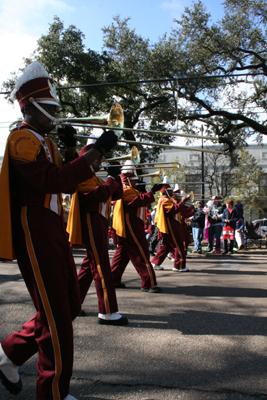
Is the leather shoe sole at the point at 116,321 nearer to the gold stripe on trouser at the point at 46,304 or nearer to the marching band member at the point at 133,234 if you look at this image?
the marching band member at the point at 133,234

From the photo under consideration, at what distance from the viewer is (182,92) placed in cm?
1764

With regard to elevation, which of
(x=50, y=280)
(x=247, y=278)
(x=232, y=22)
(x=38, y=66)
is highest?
(x=232, y=22)

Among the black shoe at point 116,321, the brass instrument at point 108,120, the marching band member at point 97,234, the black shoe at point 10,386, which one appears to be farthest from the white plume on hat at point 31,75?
the black shoe at point 116,321

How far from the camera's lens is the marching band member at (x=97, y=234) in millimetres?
4109

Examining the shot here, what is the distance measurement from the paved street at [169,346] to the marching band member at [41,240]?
0.41 meters

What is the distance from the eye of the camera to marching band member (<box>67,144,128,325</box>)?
162 inches

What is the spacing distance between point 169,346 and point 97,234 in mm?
1462

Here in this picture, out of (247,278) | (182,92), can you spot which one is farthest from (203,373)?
(182,92)

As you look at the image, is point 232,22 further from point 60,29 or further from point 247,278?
point 247,278

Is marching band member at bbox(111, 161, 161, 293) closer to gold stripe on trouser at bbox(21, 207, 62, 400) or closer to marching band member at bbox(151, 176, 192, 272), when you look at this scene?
marching band member at bbox(151, 176, 192, 272)

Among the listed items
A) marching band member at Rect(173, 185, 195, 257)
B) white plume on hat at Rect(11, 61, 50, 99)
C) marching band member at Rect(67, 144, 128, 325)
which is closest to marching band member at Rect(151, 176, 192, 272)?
marching band member at Rect(173, 185, 195, 257)

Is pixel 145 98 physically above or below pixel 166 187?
above

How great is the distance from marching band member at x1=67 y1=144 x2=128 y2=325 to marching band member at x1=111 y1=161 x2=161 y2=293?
3.79 feet

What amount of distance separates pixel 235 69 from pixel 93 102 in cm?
760
